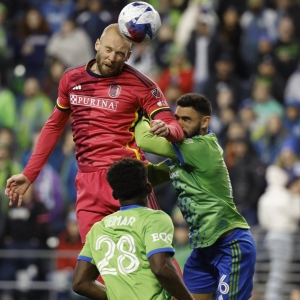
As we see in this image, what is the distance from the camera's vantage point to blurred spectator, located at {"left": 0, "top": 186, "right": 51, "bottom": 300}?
13023 millimetres

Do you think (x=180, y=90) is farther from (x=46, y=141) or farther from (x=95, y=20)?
(x=46, y=141)

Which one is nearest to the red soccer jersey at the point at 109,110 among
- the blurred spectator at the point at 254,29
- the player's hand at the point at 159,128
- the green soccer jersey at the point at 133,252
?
the player's hand at the point at 159,128

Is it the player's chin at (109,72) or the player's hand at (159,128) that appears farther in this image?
the player's chin at (109,72)

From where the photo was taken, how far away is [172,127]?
22.1 feet

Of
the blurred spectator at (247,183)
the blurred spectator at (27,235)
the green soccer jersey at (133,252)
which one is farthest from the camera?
the blurred spectator at (27,235)

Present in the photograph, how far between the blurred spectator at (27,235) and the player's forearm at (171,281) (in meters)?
7.44

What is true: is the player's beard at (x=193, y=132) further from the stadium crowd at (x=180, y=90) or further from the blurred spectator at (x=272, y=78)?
the blurred spectator at (x=272, y=78)

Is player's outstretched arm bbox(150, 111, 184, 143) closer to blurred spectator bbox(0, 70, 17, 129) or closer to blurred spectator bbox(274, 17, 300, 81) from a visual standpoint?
blurred spectator bbox(274, 17, 300, 81)

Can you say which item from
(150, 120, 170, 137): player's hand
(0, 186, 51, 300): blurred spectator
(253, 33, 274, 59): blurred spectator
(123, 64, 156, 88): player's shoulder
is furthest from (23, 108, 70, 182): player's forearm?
(253, 33, 274, 59): blurred spectator

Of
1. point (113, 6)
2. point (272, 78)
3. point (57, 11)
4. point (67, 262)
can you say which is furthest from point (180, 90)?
point (57, 11)

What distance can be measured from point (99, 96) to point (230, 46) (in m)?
8.34

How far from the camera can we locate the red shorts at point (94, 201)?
7.04 meters

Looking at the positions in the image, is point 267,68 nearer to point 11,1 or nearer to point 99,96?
point 11,1

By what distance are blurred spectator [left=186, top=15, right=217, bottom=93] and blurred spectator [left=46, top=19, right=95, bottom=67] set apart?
1777 mm
